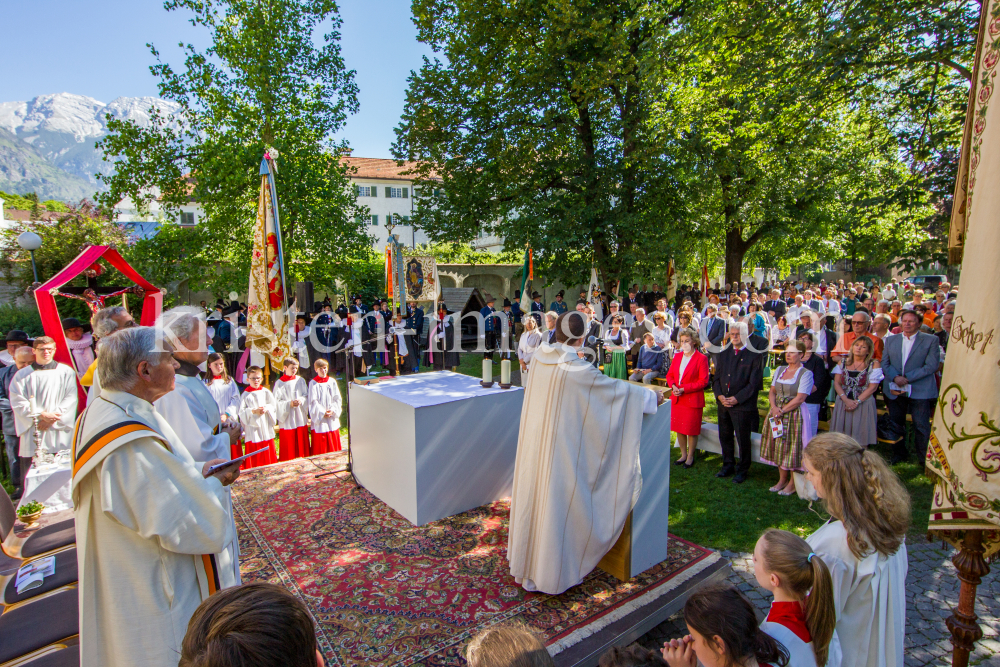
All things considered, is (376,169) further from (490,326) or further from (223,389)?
(223,389)

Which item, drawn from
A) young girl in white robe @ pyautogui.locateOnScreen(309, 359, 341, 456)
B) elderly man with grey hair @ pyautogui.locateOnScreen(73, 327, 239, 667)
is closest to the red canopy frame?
young girl in white robe @ pyautogui.locateOnScreen(309, 359, 341, 456)

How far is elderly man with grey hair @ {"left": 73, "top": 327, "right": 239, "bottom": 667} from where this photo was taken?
6.64 ft

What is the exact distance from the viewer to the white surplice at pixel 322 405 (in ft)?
22.2

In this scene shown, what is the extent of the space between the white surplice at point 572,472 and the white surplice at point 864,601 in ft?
5.25

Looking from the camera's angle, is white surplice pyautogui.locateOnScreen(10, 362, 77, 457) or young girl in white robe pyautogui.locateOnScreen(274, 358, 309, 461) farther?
young girl in white robe pyautogui.locateOnScreen(274, 358, 309, 461)

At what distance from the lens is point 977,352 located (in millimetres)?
1796

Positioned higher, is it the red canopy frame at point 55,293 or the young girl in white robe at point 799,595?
the red canopy frame at point 55,293

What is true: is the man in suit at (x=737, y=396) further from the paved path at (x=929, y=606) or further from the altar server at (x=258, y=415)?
the altar server at (x=258, y=415)

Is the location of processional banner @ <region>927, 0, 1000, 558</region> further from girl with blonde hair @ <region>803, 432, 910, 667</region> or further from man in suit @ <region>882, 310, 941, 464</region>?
man in suit @ <region>882, 310, 941, 464</region>

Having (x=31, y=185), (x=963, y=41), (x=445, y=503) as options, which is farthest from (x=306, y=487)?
(x=31, y=185)

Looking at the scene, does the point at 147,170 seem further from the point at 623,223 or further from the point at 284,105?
the point at 623,223

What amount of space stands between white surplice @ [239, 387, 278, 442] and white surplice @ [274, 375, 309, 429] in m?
0.14

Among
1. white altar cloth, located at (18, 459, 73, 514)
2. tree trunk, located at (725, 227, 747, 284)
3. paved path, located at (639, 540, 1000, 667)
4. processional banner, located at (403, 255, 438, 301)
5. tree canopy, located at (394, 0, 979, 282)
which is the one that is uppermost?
tree canopy, located at (394, 0, 979, 282)

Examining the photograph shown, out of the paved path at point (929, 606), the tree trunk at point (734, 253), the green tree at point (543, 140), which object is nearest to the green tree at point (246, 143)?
the green tree at point (543, 140)
